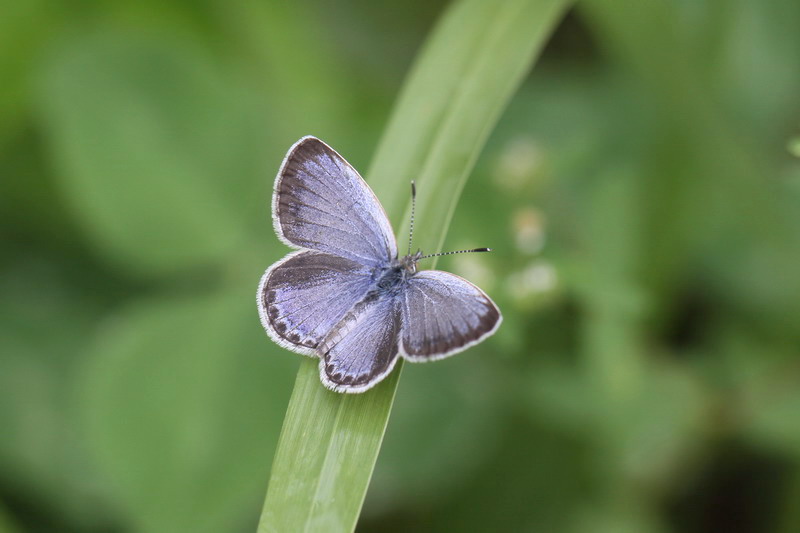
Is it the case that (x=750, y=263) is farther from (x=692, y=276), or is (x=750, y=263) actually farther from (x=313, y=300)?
(x=313, y=300)

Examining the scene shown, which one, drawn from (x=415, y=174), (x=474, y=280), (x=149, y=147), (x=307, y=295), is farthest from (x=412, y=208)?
(x=149, y=147)

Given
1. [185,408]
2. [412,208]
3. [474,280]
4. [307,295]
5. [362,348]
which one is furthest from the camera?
[185,408]

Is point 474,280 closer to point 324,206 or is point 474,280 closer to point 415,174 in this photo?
point 415,174

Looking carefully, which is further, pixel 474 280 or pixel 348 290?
pixel 474 280

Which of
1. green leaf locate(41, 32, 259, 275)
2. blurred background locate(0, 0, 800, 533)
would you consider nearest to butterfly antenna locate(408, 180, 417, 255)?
blurred background locate(0, 0, 800, 533)

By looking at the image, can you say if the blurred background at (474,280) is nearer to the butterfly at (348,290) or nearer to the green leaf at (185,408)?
the green leaf at (185,408)

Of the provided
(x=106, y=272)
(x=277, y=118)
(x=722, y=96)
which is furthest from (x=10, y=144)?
(x=722, y=96)

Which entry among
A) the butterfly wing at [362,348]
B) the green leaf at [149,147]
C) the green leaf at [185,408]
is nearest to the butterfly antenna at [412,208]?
the butterfly wing at [362,348]
